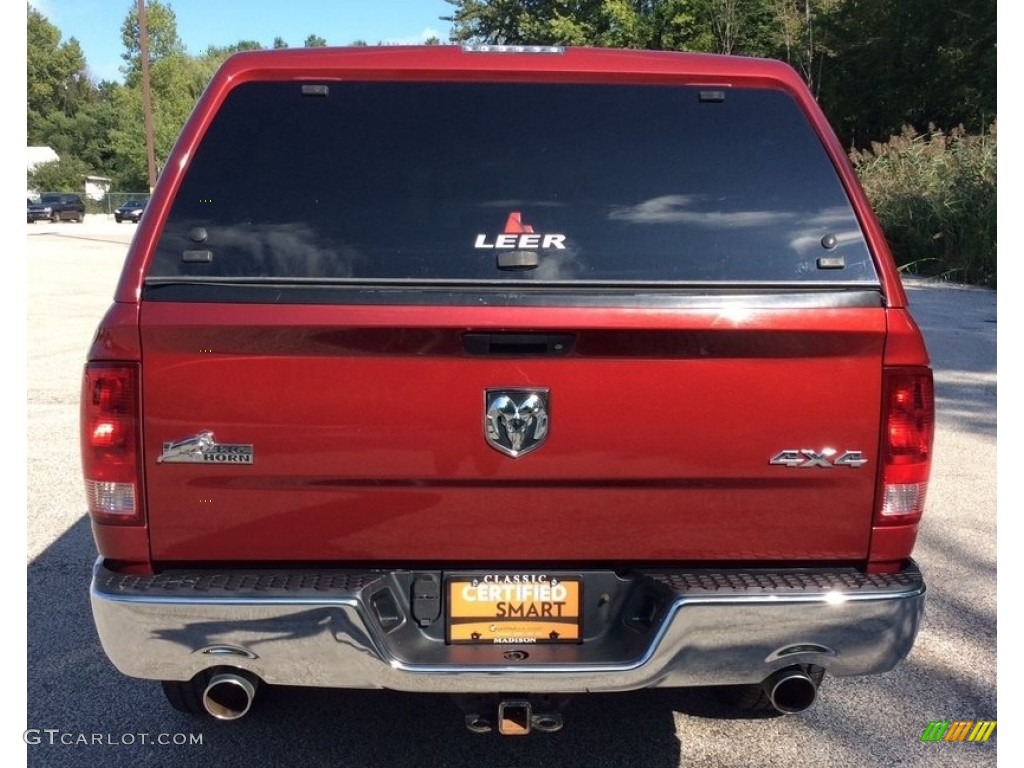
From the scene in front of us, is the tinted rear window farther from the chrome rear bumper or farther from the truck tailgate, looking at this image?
the chrome rear bumper

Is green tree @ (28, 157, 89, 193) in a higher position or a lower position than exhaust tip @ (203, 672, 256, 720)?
higher

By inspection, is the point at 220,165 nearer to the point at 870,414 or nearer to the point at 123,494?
the point at 123,494

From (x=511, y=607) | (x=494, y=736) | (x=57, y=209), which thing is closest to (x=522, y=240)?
(x=511, y=607)

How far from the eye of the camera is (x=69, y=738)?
3.34 m

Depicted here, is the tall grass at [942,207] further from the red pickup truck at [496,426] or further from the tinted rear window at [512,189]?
the red pickup truck at [496,426]

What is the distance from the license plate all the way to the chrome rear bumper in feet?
0.11

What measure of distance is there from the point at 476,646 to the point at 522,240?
1.10m

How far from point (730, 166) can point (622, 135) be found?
0.32 meters

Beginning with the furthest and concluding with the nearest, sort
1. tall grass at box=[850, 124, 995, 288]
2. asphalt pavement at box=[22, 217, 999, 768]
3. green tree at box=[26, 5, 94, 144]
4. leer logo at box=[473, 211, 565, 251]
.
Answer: green tree at box=[26, 5, 94, 144]
tall grass at box=[850, 124, 995, 288]
asphalt pavement at box=[22, 217, 999, 768]
leer logo at box=[473, 211, 565, 251]

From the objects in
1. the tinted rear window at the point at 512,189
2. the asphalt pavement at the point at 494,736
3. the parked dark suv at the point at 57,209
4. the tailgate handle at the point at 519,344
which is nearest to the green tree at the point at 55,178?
the parked dark suv at the point at 57,209

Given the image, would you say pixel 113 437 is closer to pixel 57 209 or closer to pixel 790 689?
pixel 790 689

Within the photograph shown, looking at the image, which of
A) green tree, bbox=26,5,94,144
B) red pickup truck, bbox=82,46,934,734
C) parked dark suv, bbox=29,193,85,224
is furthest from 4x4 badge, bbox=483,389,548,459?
green tree, bbox=26,5,94,144

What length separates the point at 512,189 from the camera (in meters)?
2.65

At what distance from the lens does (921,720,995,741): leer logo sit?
11.2 ft
